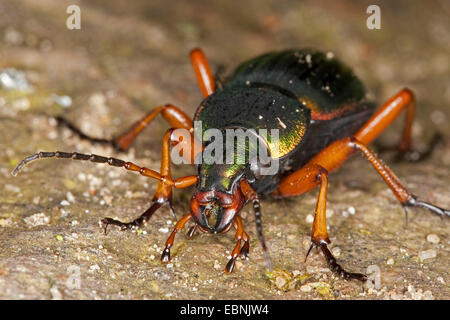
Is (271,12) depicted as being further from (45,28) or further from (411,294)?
(411,294)

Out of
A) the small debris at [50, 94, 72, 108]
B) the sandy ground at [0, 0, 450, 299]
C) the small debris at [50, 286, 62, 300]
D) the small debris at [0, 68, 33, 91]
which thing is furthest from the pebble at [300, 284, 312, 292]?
the small debris at [0, 68, 33, 91]

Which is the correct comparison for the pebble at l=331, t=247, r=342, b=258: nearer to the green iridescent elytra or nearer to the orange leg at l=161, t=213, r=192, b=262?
the green iridescent elytra

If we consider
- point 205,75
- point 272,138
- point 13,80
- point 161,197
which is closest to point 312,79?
point 205,75

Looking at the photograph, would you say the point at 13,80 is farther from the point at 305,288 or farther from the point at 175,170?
the point at 305,288

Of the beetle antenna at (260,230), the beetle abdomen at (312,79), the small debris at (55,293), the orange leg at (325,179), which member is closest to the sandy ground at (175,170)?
the small debris at (55,293)

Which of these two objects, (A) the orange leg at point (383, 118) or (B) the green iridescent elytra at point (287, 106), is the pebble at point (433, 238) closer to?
(A) the orange leg at point (383, 118)

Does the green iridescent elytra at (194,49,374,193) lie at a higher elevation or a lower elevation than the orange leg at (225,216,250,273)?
A: higher

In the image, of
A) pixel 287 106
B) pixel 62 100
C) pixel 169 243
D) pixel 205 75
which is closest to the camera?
pixel 169 243
